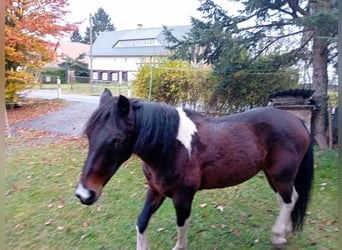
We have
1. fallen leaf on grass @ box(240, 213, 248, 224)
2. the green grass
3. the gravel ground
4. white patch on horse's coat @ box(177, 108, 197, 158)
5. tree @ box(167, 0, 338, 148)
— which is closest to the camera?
white patch on horse's coat @ box(177, 108, 197, 158)

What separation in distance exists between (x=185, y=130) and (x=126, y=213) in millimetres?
600

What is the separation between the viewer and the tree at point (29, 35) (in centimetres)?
153

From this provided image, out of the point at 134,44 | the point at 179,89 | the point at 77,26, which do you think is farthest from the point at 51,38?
the point at 179,89

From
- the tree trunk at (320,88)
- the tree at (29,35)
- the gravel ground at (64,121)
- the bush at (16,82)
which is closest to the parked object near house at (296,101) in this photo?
the tree trunk at (320,88)

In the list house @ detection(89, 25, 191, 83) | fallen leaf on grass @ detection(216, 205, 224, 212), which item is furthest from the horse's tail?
house @ detection(89, 25, 191, 83)

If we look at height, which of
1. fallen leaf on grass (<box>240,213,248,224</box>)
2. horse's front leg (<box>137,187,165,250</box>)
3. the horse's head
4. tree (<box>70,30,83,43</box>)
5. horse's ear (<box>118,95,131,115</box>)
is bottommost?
fallen leaf on grass (<box>240,213,248,224</box>)

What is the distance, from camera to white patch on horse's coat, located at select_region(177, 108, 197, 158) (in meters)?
1.07

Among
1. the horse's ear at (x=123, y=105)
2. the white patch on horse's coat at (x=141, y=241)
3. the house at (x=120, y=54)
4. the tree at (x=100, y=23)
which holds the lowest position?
the white patch on horse's coat at (x=141, y=241)

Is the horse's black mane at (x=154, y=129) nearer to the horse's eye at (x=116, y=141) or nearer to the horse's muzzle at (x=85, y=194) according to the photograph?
the horse's eye at (x=116, y=141)

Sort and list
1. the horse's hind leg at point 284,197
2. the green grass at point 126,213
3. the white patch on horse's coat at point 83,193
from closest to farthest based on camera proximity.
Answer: the white patch on horse's coat at point 83,193 → the horse's hind leg at point 284,197 → the green grass at point 126,213

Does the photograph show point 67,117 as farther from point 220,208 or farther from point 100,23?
point 220,208

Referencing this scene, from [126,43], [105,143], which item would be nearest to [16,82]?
[126,43]

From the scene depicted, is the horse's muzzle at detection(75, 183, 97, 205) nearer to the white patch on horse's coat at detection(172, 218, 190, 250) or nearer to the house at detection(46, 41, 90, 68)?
the white patch on horse's coat at detection(172, 218, 190, 250)

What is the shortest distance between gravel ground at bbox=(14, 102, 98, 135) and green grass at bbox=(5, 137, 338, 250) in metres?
0.09
